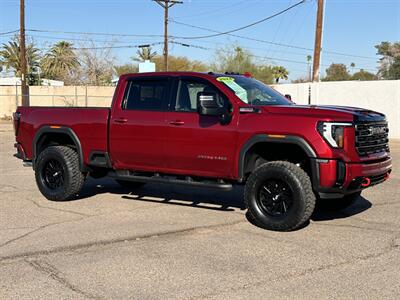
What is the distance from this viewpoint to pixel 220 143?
6.75 metres

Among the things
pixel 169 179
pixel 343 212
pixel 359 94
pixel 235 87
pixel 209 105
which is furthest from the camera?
pixel 359 94

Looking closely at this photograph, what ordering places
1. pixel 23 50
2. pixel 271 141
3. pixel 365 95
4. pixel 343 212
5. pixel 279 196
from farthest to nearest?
pixel 23 50, pixel 365 95, pixel 343 212, pixel 279 196, pixel 271 141

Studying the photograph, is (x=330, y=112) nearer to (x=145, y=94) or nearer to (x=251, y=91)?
(x=251, y=91)

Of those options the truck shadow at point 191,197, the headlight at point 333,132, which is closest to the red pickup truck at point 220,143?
the headlight at point 333,132

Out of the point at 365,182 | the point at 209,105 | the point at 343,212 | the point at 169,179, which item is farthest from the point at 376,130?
the point at 169,179

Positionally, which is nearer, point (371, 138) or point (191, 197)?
point (371, 138)

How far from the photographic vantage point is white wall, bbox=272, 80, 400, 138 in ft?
70.2

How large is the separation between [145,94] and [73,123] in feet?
4.27

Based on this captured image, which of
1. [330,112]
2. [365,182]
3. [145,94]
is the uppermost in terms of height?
[145,94]

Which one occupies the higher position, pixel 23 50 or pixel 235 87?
pixel 23 50

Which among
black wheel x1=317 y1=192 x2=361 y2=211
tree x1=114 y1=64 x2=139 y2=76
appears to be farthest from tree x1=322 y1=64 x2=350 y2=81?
black wheel x1=317 y1=192 x2=361 y2=211

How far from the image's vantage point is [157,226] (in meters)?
6.64

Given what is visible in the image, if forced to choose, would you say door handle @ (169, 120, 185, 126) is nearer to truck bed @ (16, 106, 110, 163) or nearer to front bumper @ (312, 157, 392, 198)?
truck bed @ (16, 106, 110, 163)

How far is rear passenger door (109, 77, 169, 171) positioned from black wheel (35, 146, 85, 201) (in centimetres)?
79
